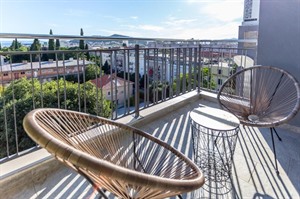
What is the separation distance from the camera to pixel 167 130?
2.70 m

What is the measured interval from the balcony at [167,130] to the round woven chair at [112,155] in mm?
452

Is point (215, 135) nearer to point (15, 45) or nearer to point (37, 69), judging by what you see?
point (15, 45)

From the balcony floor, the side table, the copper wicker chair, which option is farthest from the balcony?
the copper wicker chair

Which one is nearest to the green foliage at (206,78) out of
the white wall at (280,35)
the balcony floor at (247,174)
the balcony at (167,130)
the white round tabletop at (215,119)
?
the balcony at (167,130)

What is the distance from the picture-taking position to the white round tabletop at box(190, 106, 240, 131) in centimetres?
168

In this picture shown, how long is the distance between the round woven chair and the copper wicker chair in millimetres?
1221

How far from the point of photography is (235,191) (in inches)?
65.4

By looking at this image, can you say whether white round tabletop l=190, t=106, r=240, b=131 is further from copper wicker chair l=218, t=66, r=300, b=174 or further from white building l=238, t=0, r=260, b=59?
white building l=238, t=0, r=260, b=59

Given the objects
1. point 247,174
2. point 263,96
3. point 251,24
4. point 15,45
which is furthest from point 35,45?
point 251,24

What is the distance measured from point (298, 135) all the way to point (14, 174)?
9.36ft

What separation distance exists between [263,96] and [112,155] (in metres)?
2.10

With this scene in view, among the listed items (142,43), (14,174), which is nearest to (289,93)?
(142,43)

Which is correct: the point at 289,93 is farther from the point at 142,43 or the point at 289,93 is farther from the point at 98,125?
the point at 98,125

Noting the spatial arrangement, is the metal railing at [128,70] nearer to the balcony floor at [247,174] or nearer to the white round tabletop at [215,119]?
the balcony floor at [247,174]
